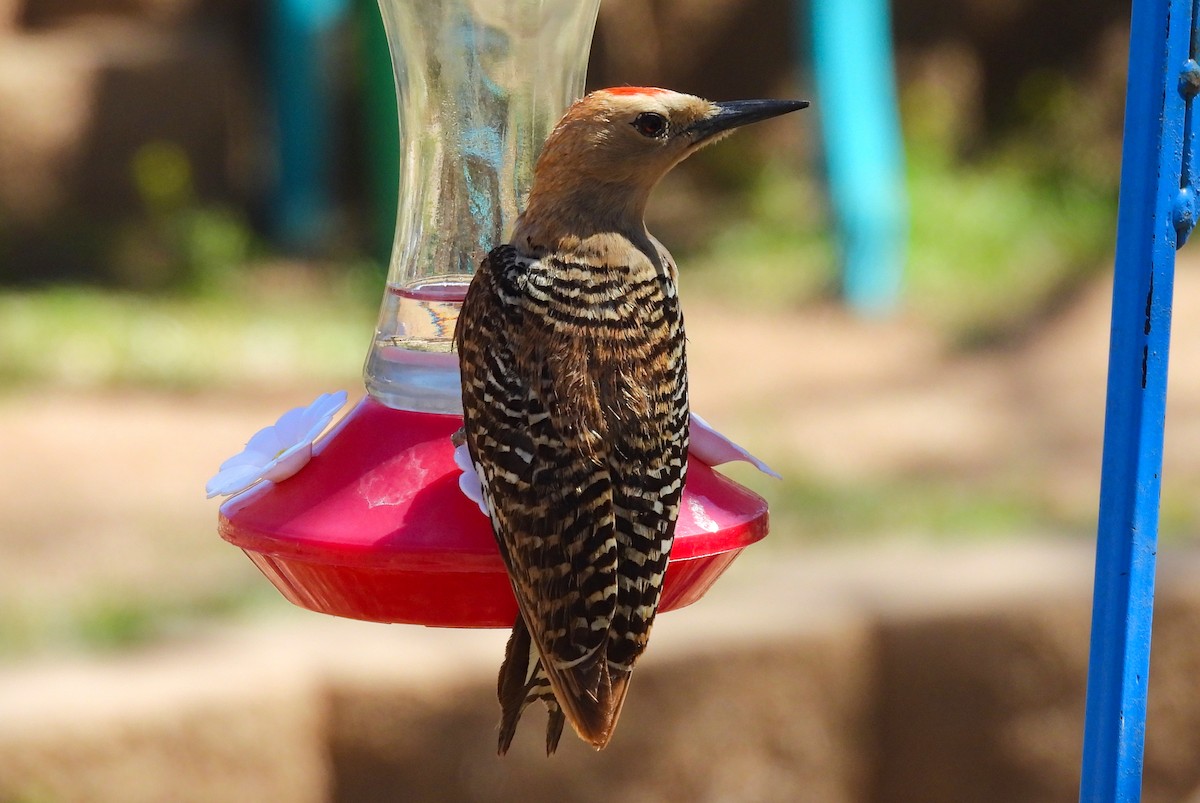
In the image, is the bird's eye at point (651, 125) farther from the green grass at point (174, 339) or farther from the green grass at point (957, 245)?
the green grass at point (957, 245)

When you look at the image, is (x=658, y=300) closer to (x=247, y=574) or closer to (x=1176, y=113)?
(x=1176, y=113)

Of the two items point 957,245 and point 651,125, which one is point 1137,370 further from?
point 957,245

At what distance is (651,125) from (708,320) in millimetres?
6586

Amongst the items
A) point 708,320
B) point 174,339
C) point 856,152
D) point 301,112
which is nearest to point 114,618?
point 174,339

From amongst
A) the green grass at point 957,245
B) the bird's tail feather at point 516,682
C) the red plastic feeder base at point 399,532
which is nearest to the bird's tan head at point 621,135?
the red plastic feeder base at point 399,532

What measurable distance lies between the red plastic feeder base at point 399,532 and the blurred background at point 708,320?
7.03 feet

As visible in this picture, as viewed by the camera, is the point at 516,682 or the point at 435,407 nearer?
the point at 516,682

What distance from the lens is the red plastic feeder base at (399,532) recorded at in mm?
2232

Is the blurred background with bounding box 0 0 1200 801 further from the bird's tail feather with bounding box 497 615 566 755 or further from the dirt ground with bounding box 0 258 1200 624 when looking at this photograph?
the bird's tail feather with bounding box 497 615 566 755

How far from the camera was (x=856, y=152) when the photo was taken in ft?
Answer: 30.8

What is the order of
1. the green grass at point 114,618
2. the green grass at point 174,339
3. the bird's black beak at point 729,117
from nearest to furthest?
the bird's black beak at point 729,117 < the green grass at point 114,618 < the green grass at point 174,339

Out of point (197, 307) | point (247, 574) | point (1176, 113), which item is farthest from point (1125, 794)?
point (197, 307)

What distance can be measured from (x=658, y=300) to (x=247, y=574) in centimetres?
355

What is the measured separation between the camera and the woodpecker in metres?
2.20
